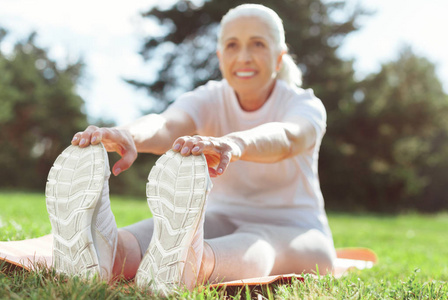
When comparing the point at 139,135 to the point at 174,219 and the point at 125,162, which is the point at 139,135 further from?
the point at 174,219

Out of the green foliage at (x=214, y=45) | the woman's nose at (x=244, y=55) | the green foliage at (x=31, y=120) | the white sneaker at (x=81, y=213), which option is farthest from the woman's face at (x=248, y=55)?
the green foliage at (x=31, y=120)

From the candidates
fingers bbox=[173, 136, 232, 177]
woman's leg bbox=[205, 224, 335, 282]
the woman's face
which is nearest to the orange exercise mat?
woman's leg bbox=[205, 224, 335, 282]

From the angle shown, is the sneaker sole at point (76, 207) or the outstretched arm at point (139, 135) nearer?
the sneaker sole at point (76, 207)

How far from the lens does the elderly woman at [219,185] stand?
145 cm

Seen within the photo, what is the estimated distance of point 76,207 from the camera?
1504mm

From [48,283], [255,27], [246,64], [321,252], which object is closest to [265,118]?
[246,64]

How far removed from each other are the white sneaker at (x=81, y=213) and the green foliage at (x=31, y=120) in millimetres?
13593

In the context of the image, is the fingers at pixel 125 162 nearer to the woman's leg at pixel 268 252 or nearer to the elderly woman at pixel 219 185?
the elderly woman at pixel 219 185

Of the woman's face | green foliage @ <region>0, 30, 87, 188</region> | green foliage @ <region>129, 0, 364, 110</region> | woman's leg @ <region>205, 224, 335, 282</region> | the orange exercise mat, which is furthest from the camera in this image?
green foliage @ <region>0, 30, 87, 188</region>

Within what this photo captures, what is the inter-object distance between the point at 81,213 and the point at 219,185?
1.05 m

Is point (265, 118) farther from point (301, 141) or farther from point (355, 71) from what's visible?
point (355, 71)

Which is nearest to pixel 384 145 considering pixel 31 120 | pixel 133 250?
pixel 31 120

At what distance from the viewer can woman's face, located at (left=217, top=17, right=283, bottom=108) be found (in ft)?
7.17

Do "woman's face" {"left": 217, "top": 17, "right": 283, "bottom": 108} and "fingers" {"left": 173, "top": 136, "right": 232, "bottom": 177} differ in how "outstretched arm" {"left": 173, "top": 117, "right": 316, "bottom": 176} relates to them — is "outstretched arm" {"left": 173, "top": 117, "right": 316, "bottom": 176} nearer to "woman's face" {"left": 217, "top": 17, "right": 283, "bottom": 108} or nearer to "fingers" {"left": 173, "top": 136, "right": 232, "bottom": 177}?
"fingers" {"left": 173, "top": 136, "right": 232, "bottom": 177}
